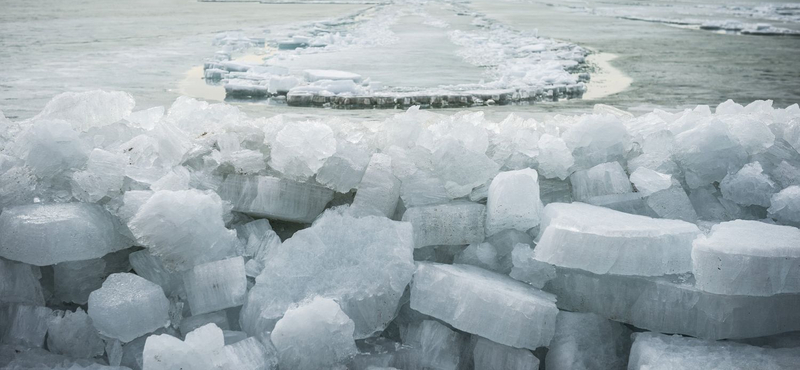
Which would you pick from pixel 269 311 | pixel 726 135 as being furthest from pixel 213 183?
pixel 726 135

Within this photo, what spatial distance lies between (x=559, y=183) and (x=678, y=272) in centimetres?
47

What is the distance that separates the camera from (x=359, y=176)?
172 centimetres

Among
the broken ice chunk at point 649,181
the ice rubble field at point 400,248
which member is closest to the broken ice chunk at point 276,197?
the ice rubble field at point 400,248

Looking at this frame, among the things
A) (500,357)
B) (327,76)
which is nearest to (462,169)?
(500,357)

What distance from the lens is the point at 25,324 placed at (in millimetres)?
1433

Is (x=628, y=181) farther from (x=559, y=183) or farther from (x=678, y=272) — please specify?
(x=678, y=272)

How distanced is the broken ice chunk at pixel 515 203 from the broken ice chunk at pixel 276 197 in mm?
438

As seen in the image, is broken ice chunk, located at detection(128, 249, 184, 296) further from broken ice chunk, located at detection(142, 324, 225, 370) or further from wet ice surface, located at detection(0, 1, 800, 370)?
broken ice chunk, located at detection(142, 324, 225, 370)

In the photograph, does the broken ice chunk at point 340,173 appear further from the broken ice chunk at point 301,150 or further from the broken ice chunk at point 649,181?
the broken ice chunk at point 649,181

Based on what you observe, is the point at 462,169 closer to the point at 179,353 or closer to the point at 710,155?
the point at 710,155

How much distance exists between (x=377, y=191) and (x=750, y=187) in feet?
3.10

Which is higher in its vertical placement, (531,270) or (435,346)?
(531,270)

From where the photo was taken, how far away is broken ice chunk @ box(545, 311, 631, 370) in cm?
139

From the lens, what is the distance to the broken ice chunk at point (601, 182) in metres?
1.75
